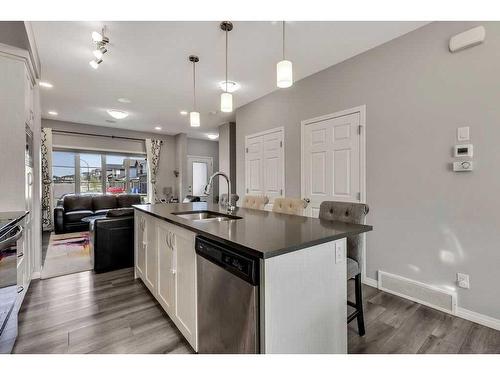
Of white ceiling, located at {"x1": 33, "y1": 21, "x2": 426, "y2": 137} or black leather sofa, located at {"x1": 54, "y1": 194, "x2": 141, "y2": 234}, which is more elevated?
white ceiling, located at {"x1": 33, "y1": 21, "x2": 426, "y2": 137}

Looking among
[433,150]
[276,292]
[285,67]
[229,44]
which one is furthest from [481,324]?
[229,44]

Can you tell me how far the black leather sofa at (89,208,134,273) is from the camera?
3100 millimetres

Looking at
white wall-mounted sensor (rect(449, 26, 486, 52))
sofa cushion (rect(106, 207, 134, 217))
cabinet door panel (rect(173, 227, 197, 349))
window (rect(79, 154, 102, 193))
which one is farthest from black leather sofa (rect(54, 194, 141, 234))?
white wall-mounted sensor (rect(449, 26, 486, 52))

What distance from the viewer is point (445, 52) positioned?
2201 mm

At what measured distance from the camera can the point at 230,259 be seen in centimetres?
120

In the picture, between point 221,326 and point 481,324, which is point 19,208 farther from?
point 481,324

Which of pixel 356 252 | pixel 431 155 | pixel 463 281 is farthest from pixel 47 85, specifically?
pixel 463 281

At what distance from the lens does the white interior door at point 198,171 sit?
26.7ft

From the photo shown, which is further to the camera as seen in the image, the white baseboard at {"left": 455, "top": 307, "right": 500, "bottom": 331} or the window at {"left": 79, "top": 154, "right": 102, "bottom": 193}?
the window at {"left": 79, "top": 154, "right": 102, "bottom": 193}

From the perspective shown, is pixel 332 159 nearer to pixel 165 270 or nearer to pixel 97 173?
pixel 165 270

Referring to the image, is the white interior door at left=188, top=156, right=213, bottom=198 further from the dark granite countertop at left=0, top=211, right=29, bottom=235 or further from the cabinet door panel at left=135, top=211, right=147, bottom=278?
the dark granite countertop at left=0, top=211, right=29, bottom=235

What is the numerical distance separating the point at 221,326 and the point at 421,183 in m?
2.27

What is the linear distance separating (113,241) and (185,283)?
204 centimetres

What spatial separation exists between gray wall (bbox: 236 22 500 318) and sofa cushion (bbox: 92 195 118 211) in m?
5.95
